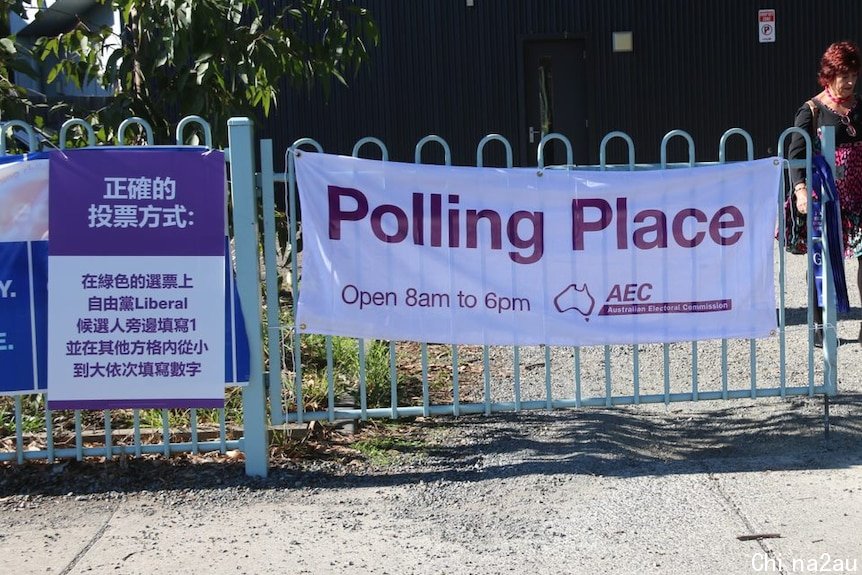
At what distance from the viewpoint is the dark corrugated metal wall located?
14023 millimetres

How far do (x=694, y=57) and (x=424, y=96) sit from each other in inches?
142

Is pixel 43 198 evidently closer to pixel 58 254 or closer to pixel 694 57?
pixel 58 254

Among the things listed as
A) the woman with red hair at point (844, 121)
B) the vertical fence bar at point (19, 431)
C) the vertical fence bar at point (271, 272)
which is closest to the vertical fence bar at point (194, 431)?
the vertical fence bar at point (271, 272)

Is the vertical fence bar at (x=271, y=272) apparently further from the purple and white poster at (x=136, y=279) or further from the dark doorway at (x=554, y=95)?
the dark doorway at (x=554, y=95)

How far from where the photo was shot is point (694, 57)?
14.3 m

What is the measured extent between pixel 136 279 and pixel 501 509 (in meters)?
1.87

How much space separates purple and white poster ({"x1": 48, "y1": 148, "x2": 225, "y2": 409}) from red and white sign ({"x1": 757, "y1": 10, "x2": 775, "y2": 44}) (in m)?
11.2

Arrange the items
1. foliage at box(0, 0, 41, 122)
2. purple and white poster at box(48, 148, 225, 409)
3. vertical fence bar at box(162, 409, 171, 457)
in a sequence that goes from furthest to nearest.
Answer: foliage at box(0, 0, 41, 122)
vertical fence bar at box(162, 409, 171, 457)
purple and white poster at box(48, 148, 225, 409)

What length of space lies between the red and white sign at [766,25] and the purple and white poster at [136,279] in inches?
441

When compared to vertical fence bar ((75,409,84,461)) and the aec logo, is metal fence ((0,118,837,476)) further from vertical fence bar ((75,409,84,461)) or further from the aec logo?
the aec logo

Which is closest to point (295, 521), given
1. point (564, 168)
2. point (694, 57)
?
point (564, 168)

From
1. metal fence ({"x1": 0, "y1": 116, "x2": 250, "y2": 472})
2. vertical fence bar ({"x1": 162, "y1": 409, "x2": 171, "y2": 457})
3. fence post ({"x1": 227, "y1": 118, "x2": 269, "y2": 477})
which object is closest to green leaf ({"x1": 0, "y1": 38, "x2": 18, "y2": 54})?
metal fence ({"x1": 0, "y1": 116, "x2": 250, "y2": 472})

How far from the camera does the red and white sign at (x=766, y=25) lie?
560 inches

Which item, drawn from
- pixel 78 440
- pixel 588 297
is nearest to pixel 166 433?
pixel 78 440
